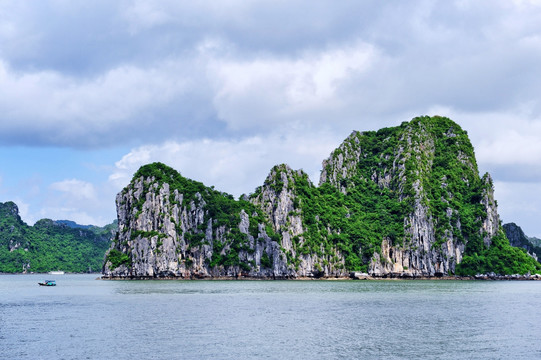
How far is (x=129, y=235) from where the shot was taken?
164500 millimetres

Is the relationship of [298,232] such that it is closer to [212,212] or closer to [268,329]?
[212,212]

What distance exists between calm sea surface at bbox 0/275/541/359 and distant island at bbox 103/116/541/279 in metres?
82.3

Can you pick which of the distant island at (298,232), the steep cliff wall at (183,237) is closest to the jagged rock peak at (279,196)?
the distant island at (298,232)

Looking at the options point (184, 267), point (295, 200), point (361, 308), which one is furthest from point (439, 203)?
point (361, 308)

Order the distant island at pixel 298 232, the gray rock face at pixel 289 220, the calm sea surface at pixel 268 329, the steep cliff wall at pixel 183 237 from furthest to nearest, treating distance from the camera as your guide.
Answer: the gray rock face at pixel 289 220 → the distant island at pixel 298 232 → the steep cliff wall at pixel 183 237 → the calm sea surface at pixel 268 329

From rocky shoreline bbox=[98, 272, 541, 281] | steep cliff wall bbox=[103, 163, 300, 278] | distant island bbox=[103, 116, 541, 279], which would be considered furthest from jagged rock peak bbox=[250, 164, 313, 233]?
rocky shoreline bbox=[98, 272, 541, 281]

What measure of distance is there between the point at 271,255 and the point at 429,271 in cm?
5314

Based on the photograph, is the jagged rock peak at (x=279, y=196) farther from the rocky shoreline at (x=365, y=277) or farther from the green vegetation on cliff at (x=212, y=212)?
the rocky shoreline at (x=365, y=277)

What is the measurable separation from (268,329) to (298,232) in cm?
12098

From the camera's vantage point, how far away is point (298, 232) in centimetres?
17212

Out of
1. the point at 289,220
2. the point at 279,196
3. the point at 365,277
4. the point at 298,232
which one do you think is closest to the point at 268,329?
the point at 289,220

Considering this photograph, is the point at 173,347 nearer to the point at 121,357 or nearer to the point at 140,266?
the point at 121,357

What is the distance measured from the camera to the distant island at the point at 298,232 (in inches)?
6368

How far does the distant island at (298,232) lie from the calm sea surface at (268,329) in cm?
8232
